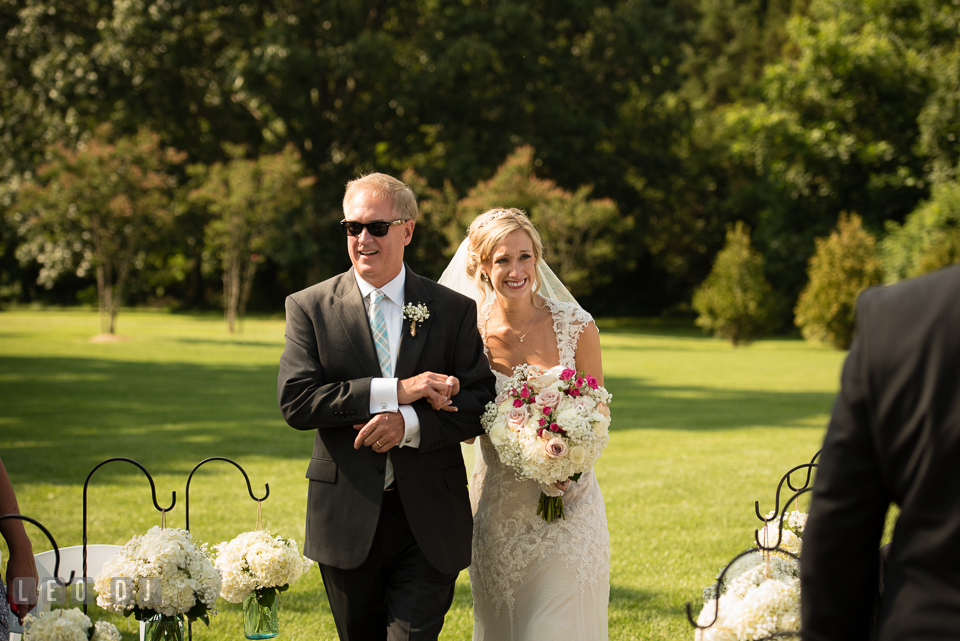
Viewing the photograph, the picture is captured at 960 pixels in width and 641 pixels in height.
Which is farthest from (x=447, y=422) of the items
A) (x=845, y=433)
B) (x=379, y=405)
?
(x=845, y=433)

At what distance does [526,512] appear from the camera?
4.02 metres

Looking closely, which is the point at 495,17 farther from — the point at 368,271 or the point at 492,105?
the point at 368,271

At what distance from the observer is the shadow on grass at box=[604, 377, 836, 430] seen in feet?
43.2

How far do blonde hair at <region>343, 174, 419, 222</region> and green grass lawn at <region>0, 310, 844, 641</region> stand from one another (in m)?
3.12

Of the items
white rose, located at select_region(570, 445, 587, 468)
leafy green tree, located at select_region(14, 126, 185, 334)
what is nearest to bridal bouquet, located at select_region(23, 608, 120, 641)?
white rose, located at select_region(570, 445, 587, 468)

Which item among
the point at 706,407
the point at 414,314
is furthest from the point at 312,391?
the point at 706,407

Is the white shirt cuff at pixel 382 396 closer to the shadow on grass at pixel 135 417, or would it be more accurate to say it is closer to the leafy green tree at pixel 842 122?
the shadow on grass at pixel 135 417

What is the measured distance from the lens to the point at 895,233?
107ft

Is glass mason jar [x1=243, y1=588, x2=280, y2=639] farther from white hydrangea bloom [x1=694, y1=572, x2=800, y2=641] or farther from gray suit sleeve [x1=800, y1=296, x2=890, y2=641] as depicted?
gray suit sleeve [x1=800, y1=296, x2=890, y2=641]

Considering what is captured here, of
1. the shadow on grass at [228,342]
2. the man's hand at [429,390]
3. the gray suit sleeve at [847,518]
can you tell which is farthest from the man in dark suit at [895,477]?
the shadow on grass at [228,342]

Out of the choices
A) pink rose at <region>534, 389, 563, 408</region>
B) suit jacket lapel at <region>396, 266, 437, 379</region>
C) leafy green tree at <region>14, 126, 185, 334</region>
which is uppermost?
leafy green tree at <region>14, 126, 185, 334</region>

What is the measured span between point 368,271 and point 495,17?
99.4 ft

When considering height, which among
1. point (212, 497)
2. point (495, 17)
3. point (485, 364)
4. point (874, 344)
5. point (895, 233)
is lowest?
point (212, 497)

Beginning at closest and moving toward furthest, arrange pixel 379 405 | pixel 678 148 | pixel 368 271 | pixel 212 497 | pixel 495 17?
pixel 379 405 → pixel 368 271 → pixel 212 497 → pixel 495 17 → pixel 678 148
